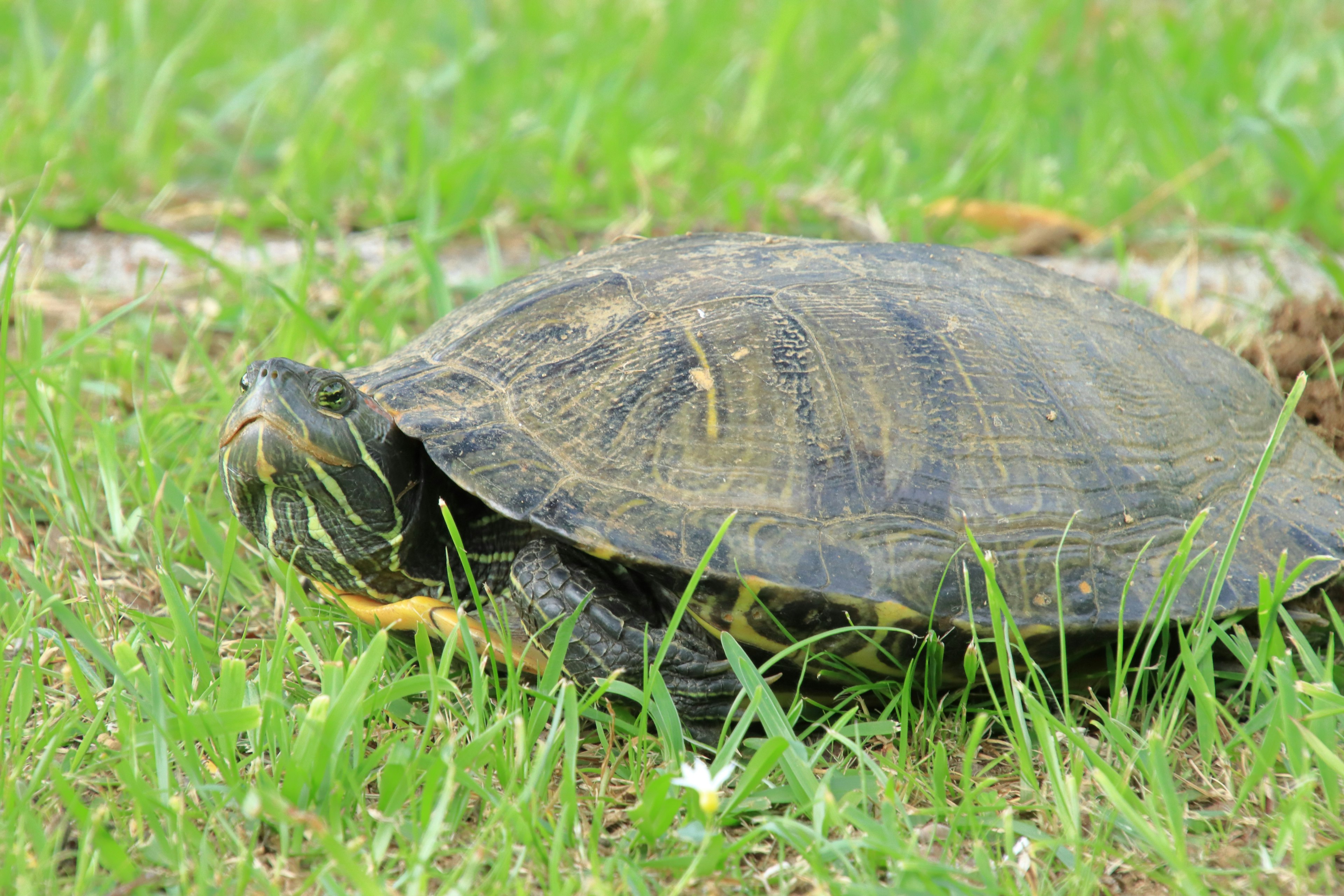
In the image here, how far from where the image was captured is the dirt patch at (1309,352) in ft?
10.1

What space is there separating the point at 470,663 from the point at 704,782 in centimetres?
61

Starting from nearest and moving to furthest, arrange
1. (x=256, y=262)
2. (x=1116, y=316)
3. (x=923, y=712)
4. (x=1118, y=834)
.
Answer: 1. (x=1118, y=834)
2. (x=923, y=712)
3. (x=1116, y=316)
4. (x=256, y=262)

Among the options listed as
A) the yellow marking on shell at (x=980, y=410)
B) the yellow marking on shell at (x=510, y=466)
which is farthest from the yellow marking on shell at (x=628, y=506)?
the yellow marking on shell at (x=980, y=410)

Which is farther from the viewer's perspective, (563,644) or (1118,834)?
(563,644)

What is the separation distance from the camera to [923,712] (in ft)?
7.43

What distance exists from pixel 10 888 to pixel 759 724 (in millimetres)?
1420

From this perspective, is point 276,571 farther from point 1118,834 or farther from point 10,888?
point 1118,834

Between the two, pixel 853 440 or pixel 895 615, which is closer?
pixel 895 615

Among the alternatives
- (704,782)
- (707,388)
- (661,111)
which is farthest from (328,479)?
(661,111)

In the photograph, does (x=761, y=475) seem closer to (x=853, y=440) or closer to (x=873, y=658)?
(x=853, y=440)

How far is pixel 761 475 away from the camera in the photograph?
2314mm

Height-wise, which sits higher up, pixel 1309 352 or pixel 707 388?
pixel 707 388

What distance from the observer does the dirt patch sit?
121 inches

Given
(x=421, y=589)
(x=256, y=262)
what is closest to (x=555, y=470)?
(x=421, y=589)
